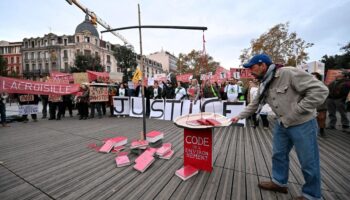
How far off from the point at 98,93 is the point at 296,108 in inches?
379

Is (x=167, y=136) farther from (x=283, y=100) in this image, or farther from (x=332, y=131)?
(x=332, y=131)

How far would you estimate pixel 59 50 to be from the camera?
2098 inches

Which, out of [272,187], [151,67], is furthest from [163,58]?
[272,187]

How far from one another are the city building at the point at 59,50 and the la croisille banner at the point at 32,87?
4402 cm

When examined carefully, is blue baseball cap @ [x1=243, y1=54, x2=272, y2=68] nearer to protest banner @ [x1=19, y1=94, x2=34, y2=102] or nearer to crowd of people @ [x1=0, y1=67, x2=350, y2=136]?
crowd of people @ [x1=0, y1=67, x2=350, y2=136]

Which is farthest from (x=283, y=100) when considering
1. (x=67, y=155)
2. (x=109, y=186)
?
(x=67, y=155)

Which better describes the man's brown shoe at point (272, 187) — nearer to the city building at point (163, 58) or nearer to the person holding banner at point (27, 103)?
the person holding banner at point (27, 103)

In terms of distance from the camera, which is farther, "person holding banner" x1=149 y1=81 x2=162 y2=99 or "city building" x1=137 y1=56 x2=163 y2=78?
"city building" x1=137 y1=56 x2=163 y2=78

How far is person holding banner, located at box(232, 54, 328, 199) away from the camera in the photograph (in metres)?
1.86

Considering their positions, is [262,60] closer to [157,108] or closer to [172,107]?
[172,107]

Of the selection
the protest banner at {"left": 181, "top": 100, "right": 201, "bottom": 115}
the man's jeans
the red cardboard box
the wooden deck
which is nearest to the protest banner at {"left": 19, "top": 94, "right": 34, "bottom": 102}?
the wooden deck

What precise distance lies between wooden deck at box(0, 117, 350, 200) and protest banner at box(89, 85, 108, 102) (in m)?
4.84

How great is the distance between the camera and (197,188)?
8.36ft

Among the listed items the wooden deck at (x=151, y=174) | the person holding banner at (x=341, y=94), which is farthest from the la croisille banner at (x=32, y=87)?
the person holding banner at (x=341, y=94)
